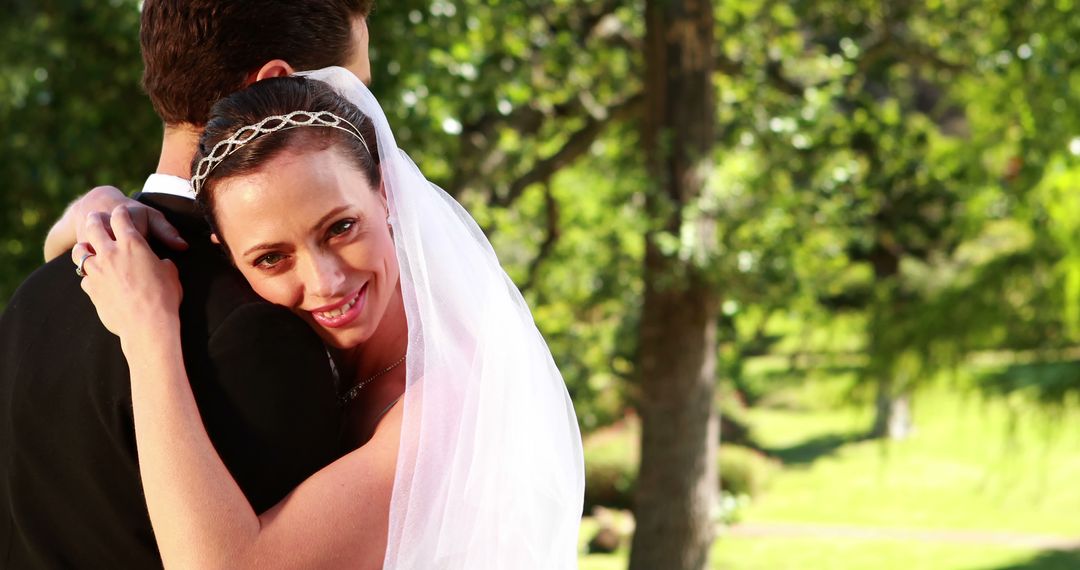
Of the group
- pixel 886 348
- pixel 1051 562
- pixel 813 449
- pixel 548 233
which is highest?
pixel 548 233

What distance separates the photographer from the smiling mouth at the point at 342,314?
71.2 inches

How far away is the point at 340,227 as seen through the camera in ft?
5.89

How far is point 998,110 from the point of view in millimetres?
9938

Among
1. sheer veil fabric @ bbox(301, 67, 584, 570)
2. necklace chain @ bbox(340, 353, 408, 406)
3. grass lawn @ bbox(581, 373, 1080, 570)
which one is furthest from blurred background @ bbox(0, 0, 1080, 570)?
necklace chain @ bbox(340, 353, 408, 406)

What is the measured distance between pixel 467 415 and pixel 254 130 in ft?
1.66

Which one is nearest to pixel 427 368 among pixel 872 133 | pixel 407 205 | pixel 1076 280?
pixel 407 205

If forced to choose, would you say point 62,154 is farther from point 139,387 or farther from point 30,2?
point 139,387

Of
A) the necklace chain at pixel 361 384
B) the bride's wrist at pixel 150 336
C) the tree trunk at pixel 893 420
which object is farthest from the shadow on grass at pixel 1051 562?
the bride's wrist at pixel 150 336

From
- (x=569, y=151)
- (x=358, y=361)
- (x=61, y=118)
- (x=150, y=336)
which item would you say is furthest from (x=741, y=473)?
(x=150, y=336)

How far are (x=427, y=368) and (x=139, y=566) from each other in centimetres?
47

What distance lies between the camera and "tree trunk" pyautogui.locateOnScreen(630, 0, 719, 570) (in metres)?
9.72

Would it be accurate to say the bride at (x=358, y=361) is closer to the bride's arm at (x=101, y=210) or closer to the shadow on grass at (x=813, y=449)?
the bride's arm at (x=101, y=210)

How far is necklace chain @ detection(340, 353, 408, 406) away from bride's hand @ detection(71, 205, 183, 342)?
0.29m

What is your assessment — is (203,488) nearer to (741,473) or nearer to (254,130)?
(254,130)
